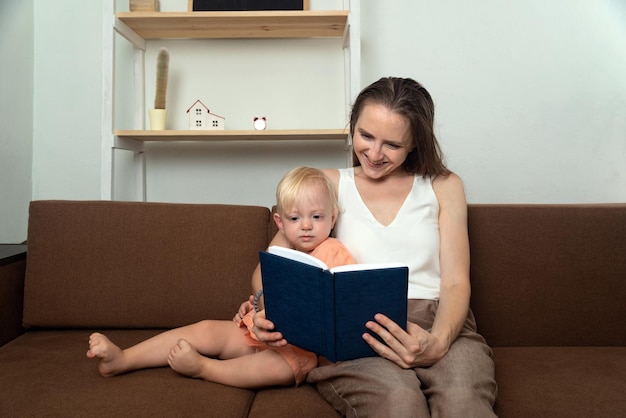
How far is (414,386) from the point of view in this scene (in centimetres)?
127

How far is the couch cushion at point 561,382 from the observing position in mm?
1337

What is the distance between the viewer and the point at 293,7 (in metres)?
2.49

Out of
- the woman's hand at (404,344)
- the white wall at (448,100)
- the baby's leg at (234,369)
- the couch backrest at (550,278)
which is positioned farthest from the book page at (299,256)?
the white wall at (448,100)

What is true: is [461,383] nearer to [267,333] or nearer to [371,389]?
[371,389]

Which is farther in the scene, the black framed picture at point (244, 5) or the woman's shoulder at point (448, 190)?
the black framed picture at point (244, 5)

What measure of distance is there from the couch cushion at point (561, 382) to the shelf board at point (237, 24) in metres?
1.43

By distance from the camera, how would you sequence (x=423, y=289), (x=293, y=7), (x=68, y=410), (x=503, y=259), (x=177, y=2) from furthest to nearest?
(x=177, y=2) < (x=293, y=7) < (x=503, y=259) < (x=423, y=289) < (x=68, y=410)

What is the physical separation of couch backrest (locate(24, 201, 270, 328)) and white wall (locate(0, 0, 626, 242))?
0.92 m

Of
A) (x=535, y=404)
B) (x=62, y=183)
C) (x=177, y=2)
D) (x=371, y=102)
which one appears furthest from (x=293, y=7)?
(x=535, y=404)

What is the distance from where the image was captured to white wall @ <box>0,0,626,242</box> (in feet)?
8.87

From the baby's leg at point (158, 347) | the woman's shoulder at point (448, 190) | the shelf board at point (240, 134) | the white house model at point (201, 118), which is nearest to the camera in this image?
the baby's leg at point (158, 347)

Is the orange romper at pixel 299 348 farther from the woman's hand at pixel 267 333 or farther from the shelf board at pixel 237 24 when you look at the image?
the shelf board at pixel 237 24

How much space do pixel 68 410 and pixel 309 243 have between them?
0.67 meters

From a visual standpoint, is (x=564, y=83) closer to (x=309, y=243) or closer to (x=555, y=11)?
(x=555, y=11)
